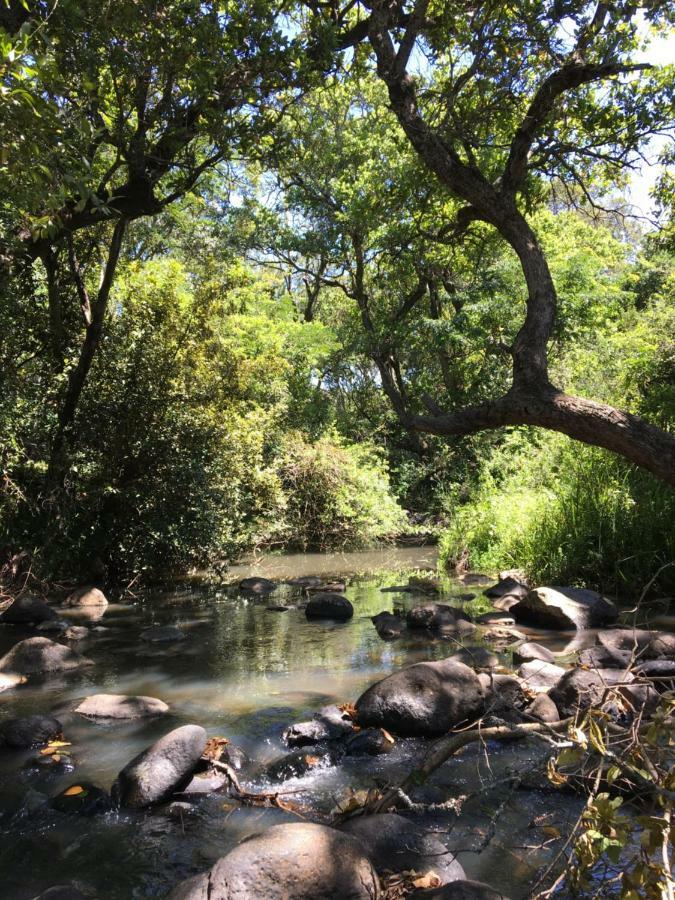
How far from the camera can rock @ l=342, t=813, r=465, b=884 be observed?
3.11m

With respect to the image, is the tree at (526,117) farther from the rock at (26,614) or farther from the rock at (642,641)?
the rock at (26,614)

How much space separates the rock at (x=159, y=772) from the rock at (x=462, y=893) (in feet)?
5.93

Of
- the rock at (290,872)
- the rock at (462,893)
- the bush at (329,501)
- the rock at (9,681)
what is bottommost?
the rock at (9,681)

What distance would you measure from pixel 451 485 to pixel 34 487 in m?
12.2

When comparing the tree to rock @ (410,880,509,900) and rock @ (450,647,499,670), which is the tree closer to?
rock @ (450,647,499,670)

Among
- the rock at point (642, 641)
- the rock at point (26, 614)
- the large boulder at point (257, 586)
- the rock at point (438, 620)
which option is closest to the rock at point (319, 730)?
the rock at point (642, 641)

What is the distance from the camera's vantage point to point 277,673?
6.79 m

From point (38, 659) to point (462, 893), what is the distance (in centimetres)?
537

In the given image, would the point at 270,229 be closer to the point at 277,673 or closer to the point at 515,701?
the point at 277,673

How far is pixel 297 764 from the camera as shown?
447cm

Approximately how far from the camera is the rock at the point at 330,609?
942cm

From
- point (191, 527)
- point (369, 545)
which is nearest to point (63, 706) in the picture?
point (191, 527)

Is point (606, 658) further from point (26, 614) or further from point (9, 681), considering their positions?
point (26, 614)

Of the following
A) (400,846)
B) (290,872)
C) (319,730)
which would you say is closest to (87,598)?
(319,730)
